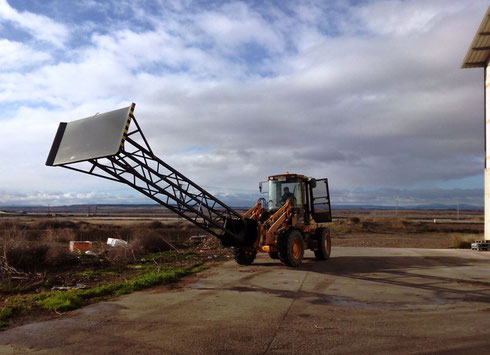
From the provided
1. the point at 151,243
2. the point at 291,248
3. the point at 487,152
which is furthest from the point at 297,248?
the point at 487,152

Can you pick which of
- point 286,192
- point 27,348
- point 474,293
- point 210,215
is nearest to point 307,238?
point 286,192

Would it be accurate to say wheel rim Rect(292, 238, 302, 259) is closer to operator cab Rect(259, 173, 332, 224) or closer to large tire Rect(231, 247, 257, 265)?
operator cab Rect(259, 173, 332, 224)

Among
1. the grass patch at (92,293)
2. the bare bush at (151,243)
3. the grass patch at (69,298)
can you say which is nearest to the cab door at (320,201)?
the grass patch at (92,293)

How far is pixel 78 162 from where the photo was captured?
1072 centimetres

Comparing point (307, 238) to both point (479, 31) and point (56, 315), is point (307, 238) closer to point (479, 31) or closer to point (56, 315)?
point (56, 315)

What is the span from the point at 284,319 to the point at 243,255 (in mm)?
7565

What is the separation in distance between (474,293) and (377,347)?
518 centimetres

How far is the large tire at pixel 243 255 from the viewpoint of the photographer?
1473 centimetres

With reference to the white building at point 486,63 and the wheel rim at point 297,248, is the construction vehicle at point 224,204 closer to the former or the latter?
the wheel rim at point 297,248

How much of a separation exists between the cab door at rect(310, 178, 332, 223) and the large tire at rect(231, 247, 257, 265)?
2800mm

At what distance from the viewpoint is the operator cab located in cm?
1501

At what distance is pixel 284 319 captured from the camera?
738 centimetres

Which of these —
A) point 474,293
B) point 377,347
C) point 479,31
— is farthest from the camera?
point 479,31

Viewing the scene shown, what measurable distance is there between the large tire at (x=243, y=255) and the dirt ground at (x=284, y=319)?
2511 mm
